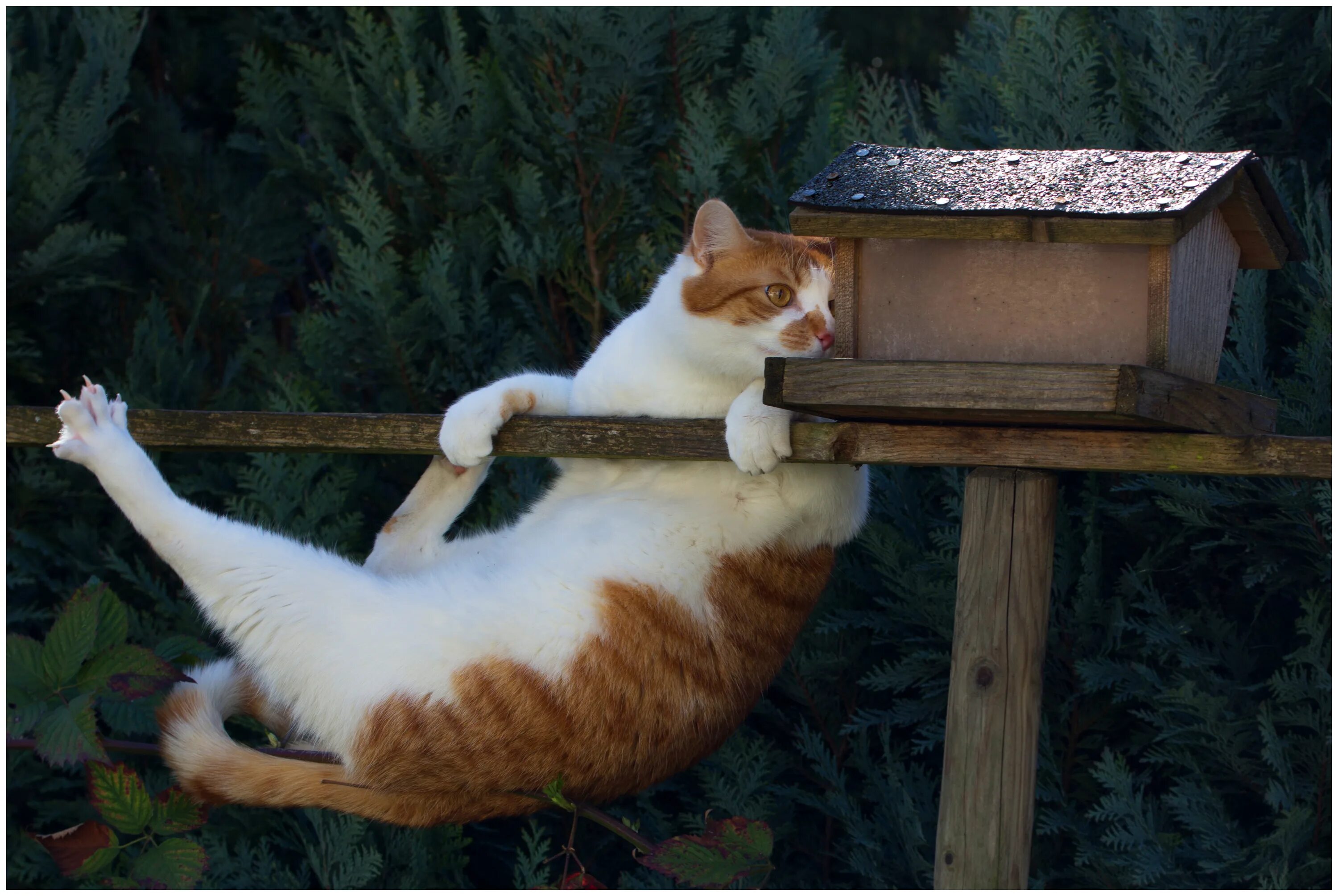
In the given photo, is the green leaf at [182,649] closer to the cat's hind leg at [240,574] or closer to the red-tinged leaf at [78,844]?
the red-tinged leaf at [78,844]

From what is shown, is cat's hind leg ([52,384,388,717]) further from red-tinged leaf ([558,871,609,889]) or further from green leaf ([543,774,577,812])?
red-tinged leaf ([558,871,609,889])

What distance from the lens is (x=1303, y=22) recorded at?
3145 mm

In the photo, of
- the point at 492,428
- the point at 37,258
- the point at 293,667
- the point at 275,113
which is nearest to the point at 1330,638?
the point at 492,428

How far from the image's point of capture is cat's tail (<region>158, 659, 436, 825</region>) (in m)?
2.31

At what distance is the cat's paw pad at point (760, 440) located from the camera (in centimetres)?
208

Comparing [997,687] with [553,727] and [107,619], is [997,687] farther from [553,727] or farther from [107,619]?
→ [107,619]

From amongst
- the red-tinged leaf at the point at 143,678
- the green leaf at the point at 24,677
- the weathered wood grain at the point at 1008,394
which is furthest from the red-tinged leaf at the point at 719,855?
the green leaf at the point at 24,677

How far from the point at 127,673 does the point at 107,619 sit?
0.16m

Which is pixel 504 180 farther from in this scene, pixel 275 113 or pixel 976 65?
pixel 976 65

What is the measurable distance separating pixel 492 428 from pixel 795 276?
67cm

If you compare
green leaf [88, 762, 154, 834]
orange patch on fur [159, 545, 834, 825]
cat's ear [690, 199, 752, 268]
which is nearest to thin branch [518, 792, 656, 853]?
orange patch on fur [159, 545, 834, 825]

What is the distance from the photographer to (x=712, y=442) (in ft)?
7.20

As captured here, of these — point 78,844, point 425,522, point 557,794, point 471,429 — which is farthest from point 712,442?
point 78,844

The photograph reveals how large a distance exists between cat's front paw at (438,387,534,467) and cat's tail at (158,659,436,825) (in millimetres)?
613
